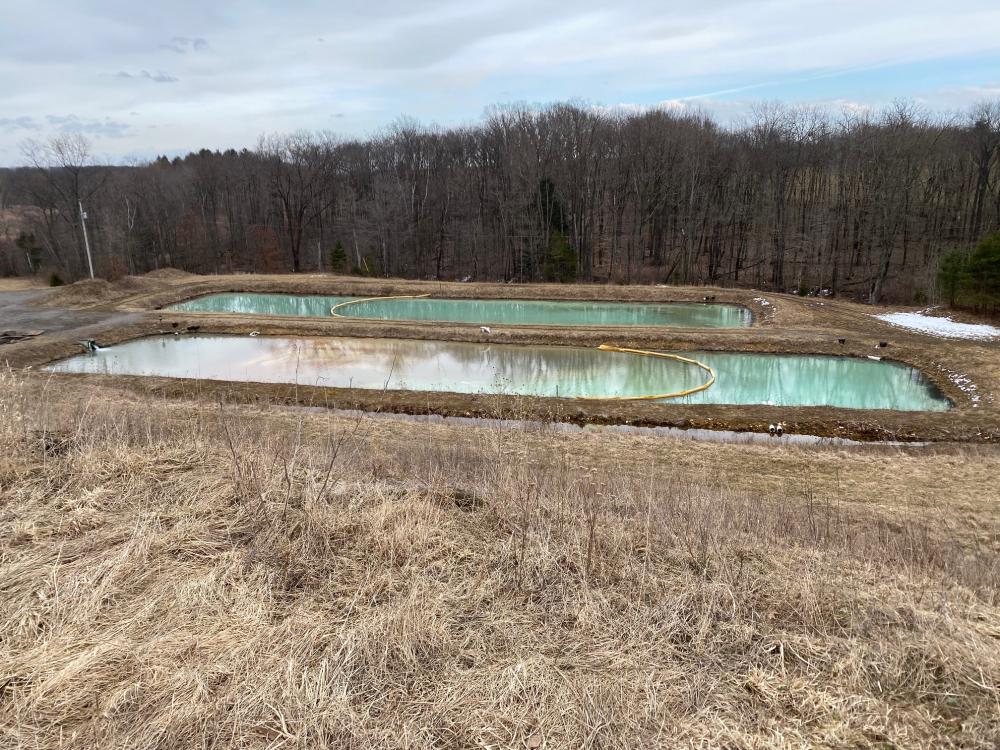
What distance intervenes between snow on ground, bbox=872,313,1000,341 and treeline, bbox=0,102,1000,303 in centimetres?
955

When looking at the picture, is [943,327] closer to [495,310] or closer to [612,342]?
[612,342]

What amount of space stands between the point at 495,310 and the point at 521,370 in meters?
11.5

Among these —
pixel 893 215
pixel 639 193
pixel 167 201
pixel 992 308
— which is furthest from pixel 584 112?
pixel 167 201

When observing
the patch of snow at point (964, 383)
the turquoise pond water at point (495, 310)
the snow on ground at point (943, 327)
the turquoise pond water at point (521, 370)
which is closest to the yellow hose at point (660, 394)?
the turquoise pond water at point (521, 370)

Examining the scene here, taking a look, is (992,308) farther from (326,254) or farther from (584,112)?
(326,254)

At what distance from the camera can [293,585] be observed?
3842 mm

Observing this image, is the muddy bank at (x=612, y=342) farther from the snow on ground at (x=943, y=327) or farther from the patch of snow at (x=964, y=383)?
the snow on ground at (x=943, y=327)

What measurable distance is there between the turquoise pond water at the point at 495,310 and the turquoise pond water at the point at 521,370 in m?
5.10

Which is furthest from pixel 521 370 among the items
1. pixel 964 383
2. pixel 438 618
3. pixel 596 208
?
pixel 596 208

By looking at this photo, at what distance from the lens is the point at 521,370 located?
18.4m

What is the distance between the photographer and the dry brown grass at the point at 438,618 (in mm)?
2771

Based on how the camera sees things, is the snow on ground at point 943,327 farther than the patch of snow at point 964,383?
Yes

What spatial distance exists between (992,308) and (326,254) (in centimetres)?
4687

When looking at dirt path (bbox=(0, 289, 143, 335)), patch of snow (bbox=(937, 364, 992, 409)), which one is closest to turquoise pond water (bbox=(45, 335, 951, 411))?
patch of snow (bbox=(937, 364, 992, 409))
